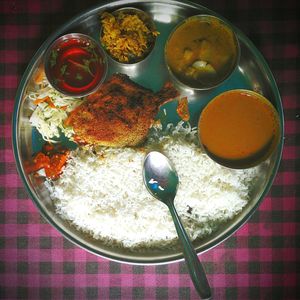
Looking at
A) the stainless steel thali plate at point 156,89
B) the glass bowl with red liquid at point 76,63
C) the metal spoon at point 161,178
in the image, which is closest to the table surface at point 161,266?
the stainless steel thali plate at point 156,89

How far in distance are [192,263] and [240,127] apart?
2.48 ft

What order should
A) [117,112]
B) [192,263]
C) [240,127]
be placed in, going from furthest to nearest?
[117,112]
[240,127]
[192,263]

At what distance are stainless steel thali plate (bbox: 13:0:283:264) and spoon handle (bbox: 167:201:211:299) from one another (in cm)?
16

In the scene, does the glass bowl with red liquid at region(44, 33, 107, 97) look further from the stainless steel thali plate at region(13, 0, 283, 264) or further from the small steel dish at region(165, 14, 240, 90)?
the small steel dish at region(165, 14, 240, 90)

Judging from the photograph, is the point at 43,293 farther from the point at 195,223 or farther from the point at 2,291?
the point at 195,223

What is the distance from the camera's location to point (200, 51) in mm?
2463

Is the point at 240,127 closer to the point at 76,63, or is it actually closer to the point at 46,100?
the point at 76,63

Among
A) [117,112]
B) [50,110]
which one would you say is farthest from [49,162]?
[117,112]

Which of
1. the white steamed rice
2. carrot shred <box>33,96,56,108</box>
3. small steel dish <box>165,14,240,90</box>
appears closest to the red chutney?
the white steamed rice

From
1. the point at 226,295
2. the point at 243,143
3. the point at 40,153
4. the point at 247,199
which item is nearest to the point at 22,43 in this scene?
the point at 40,153

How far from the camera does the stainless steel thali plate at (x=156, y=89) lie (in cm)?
252

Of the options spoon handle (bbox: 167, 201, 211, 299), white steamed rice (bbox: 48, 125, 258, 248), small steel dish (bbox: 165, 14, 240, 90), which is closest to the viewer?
spoon handle (bbox: 167, 201, 211, 299)

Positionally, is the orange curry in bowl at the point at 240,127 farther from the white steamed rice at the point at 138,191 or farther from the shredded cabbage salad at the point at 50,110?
the shredded cabbage salad at the point at 50,110

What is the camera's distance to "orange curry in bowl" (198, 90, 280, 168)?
2449mm
